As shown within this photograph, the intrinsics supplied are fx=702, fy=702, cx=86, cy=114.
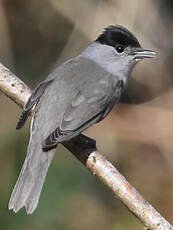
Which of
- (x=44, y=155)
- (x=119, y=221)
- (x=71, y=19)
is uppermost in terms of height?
(x=44, y=155)

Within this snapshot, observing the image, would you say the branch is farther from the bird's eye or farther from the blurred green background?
the blurred green background

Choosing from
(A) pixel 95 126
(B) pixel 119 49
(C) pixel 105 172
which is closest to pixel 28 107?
(C) pixel 105 172

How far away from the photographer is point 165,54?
27.9 ft

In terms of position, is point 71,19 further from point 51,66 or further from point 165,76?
point 165,76

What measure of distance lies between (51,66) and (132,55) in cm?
277

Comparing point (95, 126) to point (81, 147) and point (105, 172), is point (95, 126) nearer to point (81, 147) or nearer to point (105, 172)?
point (81, 147)

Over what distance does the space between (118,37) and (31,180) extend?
1558mm

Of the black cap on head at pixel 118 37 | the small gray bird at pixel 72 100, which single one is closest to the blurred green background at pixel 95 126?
the small gray bird at pixel 72 100

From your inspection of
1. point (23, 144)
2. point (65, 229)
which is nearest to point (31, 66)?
point (23, 144)

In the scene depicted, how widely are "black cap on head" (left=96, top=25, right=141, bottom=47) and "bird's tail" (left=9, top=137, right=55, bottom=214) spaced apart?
48.5 inches

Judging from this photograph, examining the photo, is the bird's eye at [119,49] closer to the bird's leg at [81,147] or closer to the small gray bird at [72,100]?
the small gray bird at [72,100]

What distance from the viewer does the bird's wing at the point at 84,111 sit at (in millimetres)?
4871

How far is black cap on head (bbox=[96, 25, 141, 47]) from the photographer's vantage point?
5675mm

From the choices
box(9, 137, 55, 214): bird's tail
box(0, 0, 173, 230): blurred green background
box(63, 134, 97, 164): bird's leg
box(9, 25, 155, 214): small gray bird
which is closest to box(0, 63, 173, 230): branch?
box(63, 134, 97, 164): bird's leg
